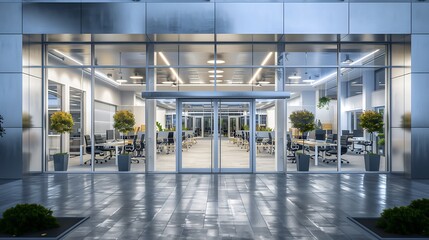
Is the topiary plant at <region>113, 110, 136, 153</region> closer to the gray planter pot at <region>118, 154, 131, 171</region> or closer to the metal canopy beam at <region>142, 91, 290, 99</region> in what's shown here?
the gray planter pot at <region>118, 154, 131, 171</region>

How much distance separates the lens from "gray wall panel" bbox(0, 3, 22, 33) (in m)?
10.8

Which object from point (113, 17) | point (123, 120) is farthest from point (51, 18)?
point (123, 120)

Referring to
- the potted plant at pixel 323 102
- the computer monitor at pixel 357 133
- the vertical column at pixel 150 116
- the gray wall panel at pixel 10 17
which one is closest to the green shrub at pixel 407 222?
the potted plant at pixel 323 102

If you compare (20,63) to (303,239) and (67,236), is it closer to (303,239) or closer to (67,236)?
(67,236)

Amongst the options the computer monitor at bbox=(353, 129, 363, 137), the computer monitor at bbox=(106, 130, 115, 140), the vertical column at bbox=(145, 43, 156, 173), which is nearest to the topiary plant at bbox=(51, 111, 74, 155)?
the computer monitor at bbox=(106, 130, 115, 140)

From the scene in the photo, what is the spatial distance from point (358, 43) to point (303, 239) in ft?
29.3

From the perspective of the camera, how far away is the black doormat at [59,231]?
495 centimetres

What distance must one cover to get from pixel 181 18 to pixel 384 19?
6.31 meters

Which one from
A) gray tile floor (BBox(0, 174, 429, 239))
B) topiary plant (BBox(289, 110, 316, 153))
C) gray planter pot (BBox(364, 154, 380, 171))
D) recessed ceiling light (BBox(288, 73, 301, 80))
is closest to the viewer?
gray tile floor (BBox(0, 174, 429, 239))

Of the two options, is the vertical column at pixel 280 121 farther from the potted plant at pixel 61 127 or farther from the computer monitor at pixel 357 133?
the potted plant at pixel 61 127

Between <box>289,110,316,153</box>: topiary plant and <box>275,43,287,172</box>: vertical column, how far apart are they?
0.42 metres

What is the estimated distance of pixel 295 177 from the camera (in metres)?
11.1

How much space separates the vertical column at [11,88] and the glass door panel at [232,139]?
6306 millimetres

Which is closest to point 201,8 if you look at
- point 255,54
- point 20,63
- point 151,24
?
point 151,24
